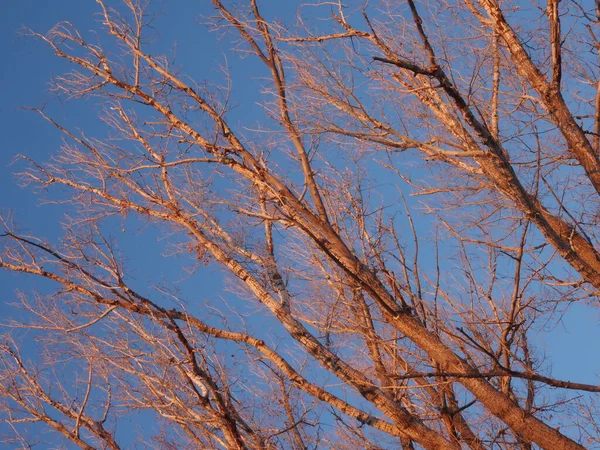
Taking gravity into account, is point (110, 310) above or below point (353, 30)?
below

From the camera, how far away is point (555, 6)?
20.7 feet

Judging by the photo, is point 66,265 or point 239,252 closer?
point 66,265

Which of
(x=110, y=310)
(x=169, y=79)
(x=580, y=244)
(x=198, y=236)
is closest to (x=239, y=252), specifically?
(x=198, y=236)

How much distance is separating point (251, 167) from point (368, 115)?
6.77ft

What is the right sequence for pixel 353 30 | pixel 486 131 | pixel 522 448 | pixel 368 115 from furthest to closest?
pixel 522 448 < pixel 353 30 < pixel 368 115 < pixel 486 131

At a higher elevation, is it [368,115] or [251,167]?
[251,167]

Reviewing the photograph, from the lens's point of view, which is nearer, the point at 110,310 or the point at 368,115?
the point at 368,115

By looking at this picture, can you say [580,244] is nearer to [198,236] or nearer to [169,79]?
[198,236]

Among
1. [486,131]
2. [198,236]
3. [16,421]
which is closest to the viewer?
[486,131]

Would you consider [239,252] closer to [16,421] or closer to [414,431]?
[414,431]

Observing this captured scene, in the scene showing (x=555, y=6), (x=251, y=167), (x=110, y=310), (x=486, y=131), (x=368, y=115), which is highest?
(x=555, y=6)

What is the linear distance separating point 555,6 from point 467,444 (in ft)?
14.1

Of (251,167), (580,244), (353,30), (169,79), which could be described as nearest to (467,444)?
(580,244)

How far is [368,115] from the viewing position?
20.1ft
